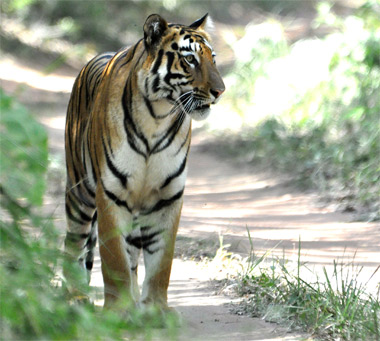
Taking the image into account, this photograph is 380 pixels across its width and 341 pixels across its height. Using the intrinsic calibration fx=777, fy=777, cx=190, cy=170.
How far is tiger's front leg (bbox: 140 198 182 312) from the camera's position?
14.3 ft

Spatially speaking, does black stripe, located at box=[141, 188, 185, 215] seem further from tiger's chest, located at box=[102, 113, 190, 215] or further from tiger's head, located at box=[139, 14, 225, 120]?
tiger's head, located at box=[139, 14, 225, 120]

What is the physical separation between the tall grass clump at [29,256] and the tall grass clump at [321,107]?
17.6 ft

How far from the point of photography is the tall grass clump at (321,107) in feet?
27.0

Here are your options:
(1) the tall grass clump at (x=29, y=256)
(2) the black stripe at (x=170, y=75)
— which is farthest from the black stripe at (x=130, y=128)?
(1) the tall grass clump at (x=29, y=256)

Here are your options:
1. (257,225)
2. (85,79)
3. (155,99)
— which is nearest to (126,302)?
(155,99)

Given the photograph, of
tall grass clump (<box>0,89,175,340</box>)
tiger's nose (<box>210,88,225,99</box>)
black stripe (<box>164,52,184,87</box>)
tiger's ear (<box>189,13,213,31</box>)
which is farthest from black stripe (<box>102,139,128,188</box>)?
tall grass clump (<box>0,89,175,340</box>)

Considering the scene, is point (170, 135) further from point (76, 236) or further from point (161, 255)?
point (76, 236)

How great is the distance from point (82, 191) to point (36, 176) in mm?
2762

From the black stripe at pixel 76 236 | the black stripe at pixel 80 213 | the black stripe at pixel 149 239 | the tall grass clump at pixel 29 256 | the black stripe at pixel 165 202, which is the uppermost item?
the black stripe at pixel 80 213

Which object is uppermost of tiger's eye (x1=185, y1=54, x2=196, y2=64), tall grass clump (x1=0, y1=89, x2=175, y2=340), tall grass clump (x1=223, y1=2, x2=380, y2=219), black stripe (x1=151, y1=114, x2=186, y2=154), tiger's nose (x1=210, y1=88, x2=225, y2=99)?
tall grass clump (x1=223, y1=2, x2=380, y2=219)

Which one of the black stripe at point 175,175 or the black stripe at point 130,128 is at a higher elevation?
the black stripe at point 130,128

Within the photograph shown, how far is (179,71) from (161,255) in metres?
1.04

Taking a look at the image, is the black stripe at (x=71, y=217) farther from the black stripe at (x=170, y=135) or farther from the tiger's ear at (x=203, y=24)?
the tiger's ear at (x=203, y=24)

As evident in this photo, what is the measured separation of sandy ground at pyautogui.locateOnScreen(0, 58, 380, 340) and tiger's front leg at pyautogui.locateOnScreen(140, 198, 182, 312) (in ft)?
0.72
